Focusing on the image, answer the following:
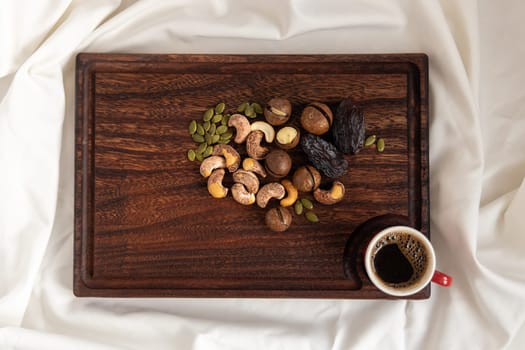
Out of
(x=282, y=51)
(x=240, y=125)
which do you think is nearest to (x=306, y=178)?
(x=240, y=125)

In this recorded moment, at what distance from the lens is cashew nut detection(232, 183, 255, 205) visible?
0.90 meters

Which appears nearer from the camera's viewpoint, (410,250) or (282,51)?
(410,250)

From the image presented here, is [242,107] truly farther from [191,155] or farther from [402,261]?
[402,261]

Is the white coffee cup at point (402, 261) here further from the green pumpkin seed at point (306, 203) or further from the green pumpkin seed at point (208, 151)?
the green pumpkin seed at point (208, 151)

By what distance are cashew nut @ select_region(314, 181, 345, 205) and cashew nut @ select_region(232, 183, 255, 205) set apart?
0.11 m

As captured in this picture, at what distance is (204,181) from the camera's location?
93 centimetres

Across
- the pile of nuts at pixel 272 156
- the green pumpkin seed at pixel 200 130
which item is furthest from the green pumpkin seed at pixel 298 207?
the green pumpkin seed at pixel 200 130

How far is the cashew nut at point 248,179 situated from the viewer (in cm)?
90

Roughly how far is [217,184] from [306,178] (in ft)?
0.50

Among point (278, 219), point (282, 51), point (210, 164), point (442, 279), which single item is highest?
point (282, 51)

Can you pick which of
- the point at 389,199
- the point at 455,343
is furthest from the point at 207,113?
the point at 455,343

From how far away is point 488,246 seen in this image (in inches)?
38.4

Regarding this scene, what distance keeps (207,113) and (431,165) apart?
0.42m

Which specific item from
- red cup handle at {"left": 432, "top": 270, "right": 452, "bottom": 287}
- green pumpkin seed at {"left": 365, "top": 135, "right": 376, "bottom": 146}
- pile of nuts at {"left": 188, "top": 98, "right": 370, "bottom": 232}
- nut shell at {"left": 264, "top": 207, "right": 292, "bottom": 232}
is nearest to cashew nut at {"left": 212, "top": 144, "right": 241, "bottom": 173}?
pile of nuts at {"left": 188, "top": 98, "right": 370, "bottom": 232}
